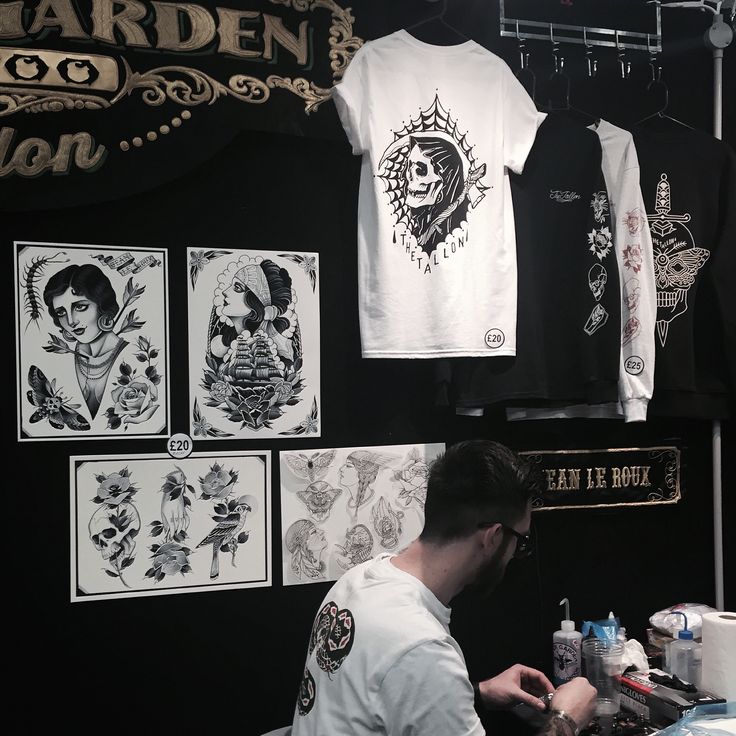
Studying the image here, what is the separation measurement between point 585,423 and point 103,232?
5.15 ft

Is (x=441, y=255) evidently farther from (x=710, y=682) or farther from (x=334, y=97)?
(x=710, y=682)

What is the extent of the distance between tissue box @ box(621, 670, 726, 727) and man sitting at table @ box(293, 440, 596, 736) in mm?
316

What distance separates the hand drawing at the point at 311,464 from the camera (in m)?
2.34

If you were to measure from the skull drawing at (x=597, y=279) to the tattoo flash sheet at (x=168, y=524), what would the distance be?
3.40ft

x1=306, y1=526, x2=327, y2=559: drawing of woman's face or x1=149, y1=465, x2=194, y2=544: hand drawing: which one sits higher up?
x1=149, y1=465, x2=194, y2=544: hand drawing

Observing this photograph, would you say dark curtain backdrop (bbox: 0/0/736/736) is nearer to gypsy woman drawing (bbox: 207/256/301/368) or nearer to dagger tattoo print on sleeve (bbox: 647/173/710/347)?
gypsy woman drawing (bbox: 207/256/301/368)

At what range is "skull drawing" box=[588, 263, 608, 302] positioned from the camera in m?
2.38

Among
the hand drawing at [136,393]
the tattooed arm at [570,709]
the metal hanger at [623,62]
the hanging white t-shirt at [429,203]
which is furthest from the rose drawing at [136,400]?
the metal hanger at [623,62]

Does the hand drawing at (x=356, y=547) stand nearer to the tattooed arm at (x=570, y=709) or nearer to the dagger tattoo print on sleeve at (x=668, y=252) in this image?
the tattooed arm at (x=570, y=709)

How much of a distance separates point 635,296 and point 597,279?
0.47 feet

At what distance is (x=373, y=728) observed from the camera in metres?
1.55

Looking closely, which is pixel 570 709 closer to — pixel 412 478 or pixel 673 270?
pixel 412 478

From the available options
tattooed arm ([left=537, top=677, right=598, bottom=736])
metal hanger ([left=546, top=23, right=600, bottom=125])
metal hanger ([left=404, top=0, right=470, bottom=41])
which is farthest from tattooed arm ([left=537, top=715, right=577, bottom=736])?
metal hanger ([left=404, top=0, right=470, bottom=41])

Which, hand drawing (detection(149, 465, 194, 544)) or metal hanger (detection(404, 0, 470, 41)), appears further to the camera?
metal hanger (detection(404, 0, 470, 41))
